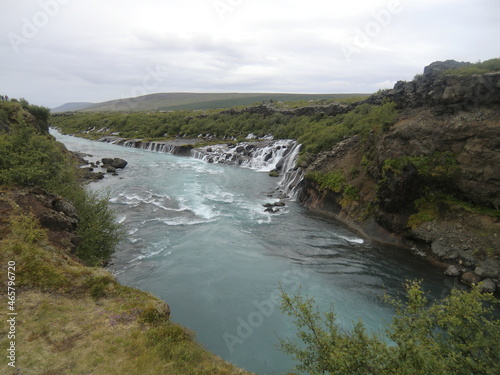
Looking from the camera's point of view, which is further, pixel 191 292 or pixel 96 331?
pixel 191 292

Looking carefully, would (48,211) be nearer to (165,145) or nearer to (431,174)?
(431,174)

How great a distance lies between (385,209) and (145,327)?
21400mm

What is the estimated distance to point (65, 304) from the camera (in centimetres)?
1087

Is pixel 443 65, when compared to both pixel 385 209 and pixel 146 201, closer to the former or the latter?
pixel 385 209

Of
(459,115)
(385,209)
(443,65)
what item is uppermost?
(443,65)

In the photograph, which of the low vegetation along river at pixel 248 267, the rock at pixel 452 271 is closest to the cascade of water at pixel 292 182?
the low vegetation along river at pixel 248 267

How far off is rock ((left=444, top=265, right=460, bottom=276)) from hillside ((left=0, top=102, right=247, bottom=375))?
1625 centimetres

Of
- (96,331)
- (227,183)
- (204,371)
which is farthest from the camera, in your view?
(227,183)

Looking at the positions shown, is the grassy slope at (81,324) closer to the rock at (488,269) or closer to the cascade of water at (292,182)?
the rock at (488,269)

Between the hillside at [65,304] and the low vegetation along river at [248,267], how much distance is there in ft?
12.4

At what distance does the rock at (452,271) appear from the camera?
62.1 feet

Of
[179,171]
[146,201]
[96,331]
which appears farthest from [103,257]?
[179,171]

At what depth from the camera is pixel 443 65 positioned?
3459cm

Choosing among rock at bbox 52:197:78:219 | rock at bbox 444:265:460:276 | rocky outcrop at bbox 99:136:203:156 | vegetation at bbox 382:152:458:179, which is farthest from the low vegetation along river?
rocky outcrop at bbox 99:136:203:156
